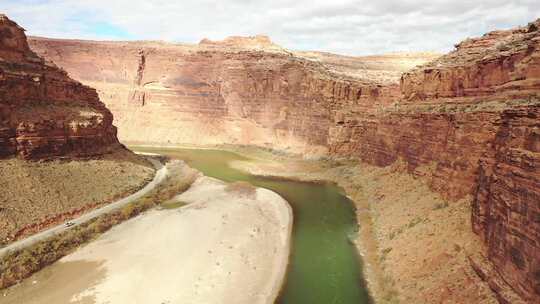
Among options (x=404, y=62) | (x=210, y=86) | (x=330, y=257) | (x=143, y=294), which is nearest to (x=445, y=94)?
(x=330, y=257)

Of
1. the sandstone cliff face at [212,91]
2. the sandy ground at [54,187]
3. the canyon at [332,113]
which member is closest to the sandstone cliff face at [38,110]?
the canyon at [332,113]

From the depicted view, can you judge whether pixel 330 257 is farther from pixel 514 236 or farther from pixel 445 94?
pixel 445 94

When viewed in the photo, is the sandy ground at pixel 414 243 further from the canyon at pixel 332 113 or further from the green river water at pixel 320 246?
the green river water at pixel 320 246

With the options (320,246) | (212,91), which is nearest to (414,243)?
(320,246)

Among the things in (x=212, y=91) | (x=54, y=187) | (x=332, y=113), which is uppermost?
(x=212, y=91)

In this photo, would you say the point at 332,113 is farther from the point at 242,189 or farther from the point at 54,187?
the point at 54,187

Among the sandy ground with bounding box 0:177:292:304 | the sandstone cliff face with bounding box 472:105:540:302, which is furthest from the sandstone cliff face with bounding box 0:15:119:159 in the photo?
the sandstone cliff face with bounding box 472:105:540:302
